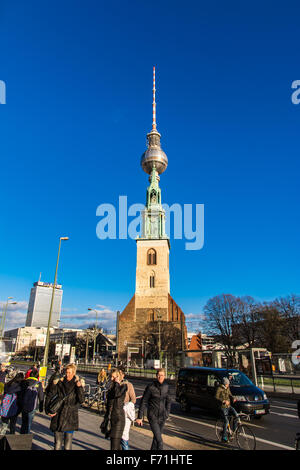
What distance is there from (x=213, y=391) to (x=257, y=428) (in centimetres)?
179

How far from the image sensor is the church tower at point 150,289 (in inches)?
2126

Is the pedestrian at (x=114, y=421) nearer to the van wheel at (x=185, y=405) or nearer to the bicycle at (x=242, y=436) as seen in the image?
the bicycle at (x=242, y=436)

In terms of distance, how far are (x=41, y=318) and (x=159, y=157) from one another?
136m

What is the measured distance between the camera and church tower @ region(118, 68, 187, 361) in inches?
2126

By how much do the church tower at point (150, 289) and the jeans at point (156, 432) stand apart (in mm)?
45991

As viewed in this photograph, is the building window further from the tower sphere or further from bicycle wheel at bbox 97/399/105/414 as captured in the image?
bicycle wheel at bbox 97/399/105/414

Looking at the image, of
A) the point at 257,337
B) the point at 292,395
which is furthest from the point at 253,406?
the point at 257,337

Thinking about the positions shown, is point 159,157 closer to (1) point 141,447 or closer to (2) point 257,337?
(2) point 257,337

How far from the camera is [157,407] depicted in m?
5.54

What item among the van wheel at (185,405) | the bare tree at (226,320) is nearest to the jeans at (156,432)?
the van wheel at (185,405)

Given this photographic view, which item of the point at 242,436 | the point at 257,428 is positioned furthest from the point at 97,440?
the point at 257,428

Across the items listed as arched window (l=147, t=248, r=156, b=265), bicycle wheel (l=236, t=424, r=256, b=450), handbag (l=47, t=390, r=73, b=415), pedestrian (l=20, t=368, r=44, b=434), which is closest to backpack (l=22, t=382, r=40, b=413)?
pedestrian (l=20, t=368, r=44, b=434)

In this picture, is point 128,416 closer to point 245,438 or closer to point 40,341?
point 245,438
